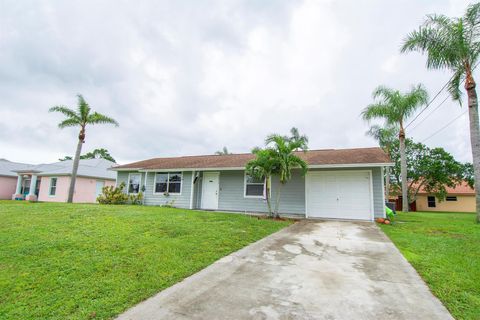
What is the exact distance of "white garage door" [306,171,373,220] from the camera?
1009 centimetres

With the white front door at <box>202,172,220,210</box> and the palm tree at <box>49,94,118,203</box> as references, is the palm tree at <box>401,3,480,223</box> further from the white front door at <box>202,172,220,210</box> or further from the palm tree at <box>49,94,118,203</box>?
the palm tree at <box>49,94,118,203</box>

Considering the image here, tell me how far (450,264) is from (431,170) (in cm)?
2577

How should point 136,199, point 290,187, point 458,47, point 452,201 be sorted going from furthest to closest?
1. point 452,201
2. point 136,199
3. point 290,187
4. point 458,47

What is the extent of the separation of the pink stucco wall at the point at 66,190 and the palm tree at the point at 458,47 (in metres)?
23.8

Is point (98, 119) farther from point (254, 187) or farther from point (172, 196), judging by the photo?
point (254, 187)

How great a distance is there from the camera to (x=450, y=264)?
4199 mm

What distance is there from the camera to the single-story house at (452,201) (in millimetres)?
24766

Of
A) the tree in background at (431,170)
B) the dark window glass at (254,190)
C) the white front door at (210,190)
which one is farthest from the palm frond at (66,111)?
the tree in background at (431,170)

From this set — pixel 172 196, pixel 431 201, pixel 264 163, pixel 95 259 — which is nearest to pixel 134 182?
pixel 172 196

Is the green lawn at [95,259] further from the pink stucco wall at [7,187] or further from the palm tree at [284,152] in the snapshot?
the pink stucco wall at [7,187]

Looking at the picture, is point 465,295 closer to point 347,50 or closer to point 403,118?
point 347,50

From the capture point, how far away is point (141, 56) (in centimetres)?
1119

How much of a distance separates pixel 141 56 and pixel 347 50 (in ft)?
32.2

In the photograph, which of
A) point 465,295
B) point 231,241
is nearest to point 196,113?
point 231,241
